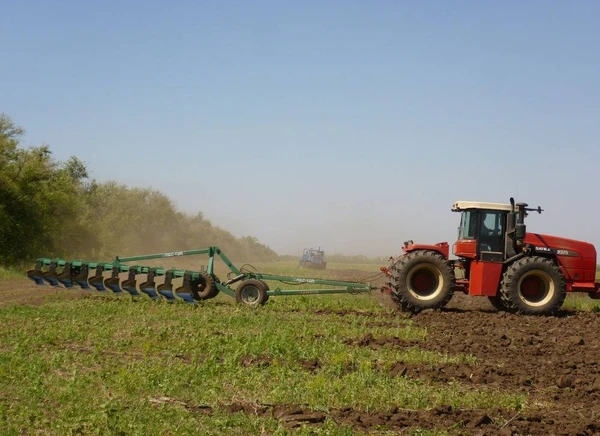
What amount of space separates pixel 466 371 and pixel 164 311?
8638 mm

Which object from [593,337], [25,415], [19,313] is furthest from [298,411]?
[19,313]

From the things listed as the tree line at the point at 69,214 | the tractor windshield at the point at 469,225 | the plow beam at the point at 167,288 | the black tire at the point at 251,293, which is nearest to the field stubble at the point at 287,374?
the plow beam at the point at 167,288

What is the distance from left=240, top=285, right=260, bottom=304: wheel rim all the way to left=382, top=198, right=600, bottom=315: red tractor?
3429mm

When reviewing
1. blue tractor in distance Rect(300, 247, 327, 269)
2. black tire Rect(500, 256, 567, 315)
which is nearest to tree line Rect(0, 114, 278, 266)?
blue tractor in distance Rect(300, 247, 327, 269)

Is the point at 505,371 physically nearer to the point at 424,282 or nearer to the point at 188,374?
the point at 188,374

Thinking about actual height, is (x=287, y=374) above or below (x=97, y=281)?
below

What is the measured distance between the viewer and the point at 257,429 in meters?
7.32

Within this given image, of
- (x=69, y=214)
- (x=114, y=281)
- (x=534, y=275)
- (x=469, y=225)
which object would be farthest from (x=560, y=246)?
(x=69, y=214)

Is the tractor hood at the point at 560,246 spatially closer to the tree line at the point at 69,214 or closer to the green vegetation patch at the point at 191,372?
the green vegetation patch at the point at 191,372

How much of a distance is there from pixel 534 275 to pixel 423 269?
2.78 metres

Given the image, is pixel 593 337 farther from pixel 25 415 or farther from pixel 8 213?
pixel 8 213

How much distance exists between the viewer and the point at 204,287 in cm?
1953

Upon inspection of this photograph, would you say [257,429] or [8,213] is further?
[8,213]

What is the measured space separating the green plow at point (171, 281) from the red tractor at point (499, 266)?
134 centimetres
